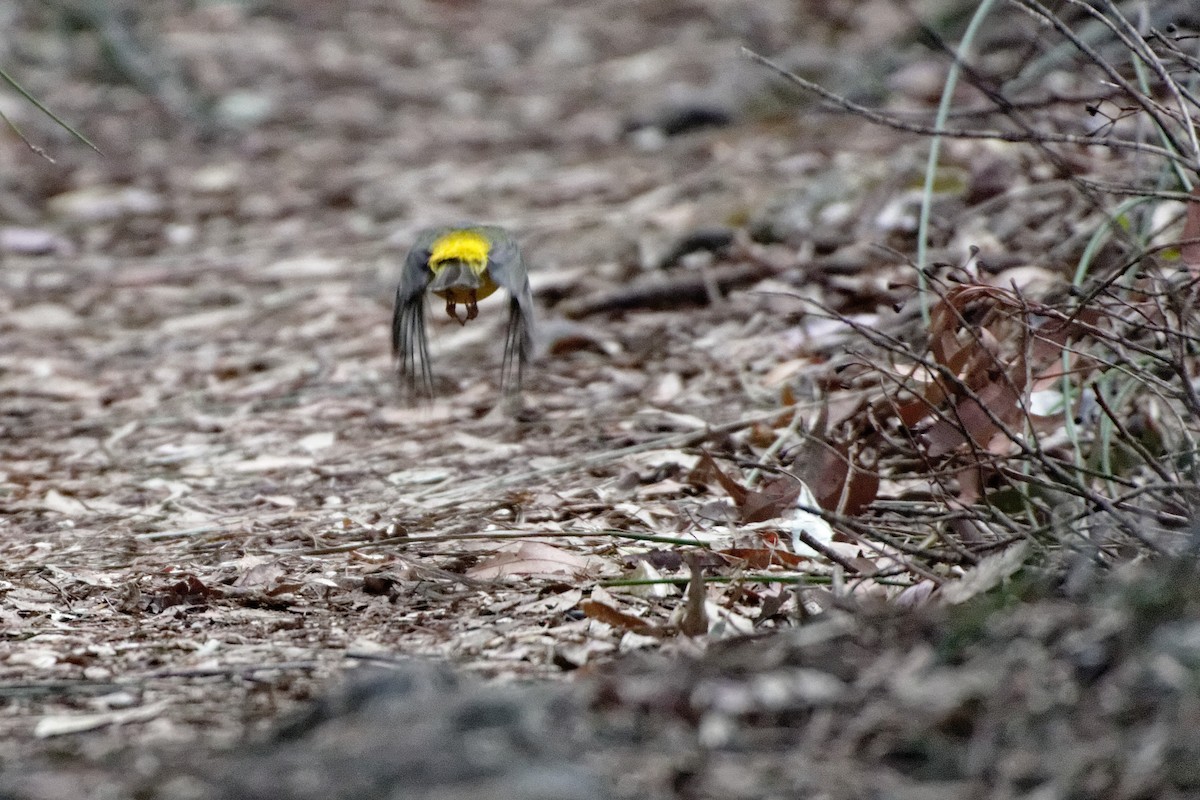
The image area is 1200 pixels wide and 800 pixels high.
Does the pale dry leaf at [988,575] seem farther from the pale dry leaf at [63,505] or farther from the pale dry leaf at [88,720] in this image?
the pale dry leaf at [63,505]

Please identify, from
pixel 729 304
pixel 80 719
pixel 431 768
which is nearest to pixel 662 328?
pixel 729 304

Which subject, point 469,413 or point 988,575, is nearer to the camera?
point 988,575

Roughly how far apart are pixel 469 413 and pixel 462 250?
0.82 meters

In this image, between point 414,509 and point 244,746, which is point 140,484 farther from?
point 244,746

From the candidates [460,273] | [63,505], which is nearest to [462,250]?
[460,273]

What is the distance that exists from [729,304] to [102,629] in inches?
102

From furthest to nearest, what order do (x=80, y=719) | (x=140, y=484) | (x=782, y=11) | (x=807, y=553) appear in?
1. (x=782, y=11)
2. (x=140, y=484)
3. (x=807, y=553)
4. (x=80, y=719)

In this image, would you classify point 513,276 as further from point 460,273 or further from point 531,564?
point 531,564

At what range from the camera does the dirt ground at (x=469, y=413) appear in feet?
5.52

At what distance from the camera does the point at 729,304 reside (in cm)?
459

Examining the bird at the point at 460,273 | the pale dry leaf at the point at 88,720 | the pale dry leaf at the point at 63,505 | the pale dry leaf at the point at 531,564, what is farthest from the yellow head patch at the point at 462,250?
the pale dry leaf at the point at 88,720

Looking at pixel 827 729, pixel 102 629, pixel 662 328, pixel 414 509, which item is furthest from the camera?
pixel 662 328

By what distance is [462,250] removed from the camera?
3414 millimetres

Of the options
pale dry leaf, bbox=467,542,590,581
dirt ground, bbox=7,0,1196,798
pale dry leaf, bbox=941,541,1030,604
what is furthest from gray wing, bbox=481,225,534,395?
pale dry leaf, bbox=941,541,1030,604
